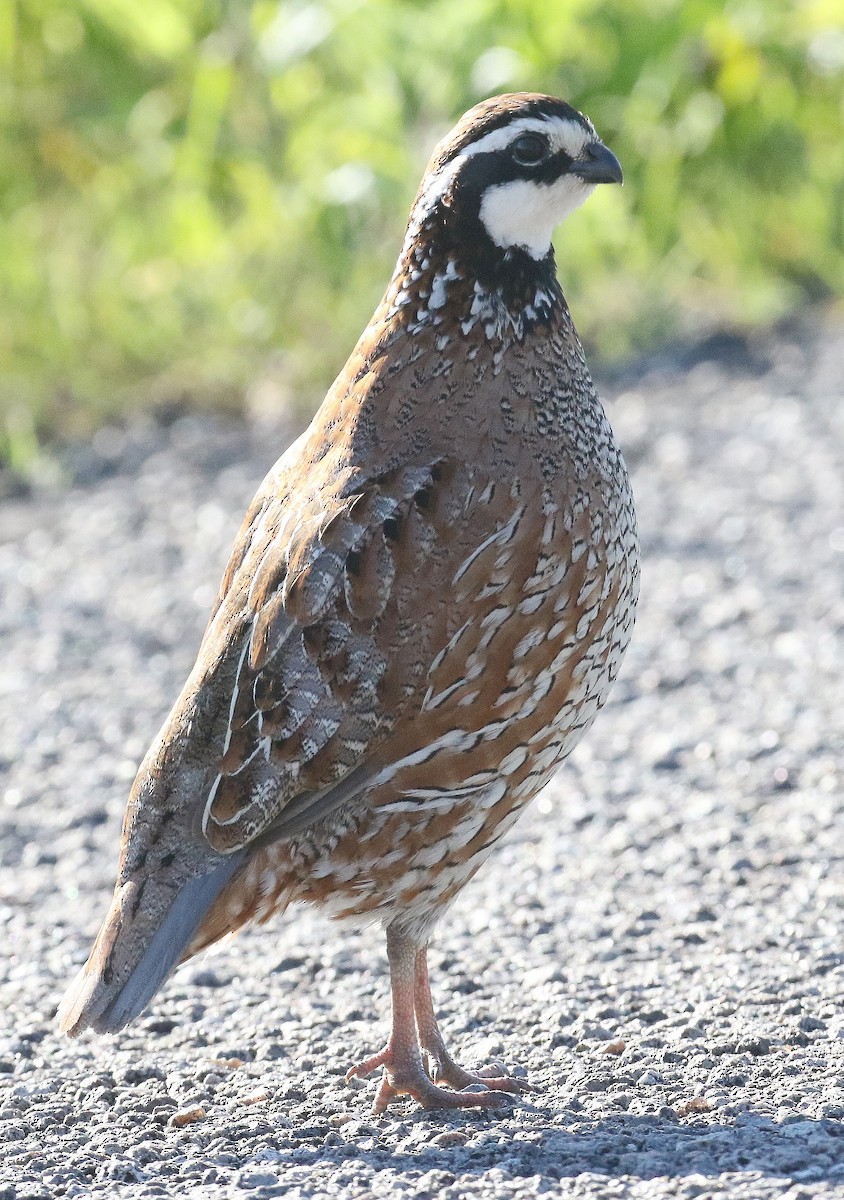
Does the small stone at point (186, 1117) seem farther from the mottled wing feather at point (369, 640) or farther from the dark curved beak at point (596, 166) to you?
the dark curved beak at point (596, 166)

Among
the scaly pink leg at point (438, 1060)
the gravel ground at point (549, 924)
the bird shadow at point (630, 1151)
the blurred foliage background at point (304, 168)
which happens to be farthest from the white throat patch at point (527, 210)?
the blurred foliage background at point (304, 168)

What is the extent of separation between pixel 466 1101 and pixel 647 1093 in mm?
408

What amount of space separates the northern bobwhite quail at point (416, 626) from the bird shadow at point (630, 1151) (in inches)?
9.9

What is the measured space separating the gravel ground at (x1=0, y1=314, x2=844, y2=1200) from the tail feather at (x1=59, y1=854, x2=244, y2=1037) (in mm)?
276

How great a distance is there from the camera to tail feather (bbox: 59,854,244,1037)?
3959 millimetres

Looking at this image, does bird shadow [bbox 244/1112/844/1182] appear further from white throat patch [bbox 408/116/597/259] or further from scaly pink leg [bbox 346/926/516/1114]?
white throat patch [bbox 408/116/597/259]

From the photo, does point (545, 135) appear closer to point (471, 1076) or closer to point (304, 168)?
point (471, 1076)

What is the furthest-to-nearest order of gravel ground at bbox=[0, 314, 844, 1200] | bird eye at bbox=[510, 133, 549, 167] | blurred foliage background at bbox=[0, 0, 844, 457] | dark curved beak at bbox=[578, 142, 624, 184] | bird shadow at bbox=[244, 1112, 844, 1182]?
1. blurred foliage background at bbox=[0, 0, 844, 457]
2. dark curved beak at bbox=[578, 142, 624, 184]
3. bird eye at bbox=[510, 133, 549, 167]
4. gravel ground at bbox=[0, 314, 844, 1200]
5. bird shadow at bbox=[244, 1112, 844, 1182]

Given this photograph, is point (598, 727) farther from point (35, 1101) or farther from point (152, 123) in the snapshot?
point (152, 123)

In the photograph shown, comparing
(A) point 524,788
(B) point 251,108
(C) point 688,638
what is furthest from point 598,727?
(B) point 251,108

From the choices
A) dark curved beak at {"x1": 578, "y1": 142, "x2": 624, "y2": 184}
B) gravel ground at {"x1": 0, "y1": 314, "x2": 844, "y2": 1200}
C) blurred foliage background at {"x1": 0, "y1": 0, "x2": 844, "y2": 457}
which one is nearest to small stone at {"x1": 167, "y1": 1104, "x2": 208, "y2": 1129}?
gravel ground at {"x1": 0, "y1": 314, "x2": 844, "y2": 1200}

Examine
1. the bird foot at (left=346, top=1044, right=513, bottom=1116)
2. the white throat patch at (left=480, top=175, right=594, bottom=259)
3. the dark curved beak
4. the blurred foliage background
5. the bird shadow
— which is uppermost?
the blurred foliage background

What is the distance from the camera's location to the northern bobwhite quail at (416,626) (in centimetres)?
390

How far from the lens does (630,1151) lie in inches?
143
